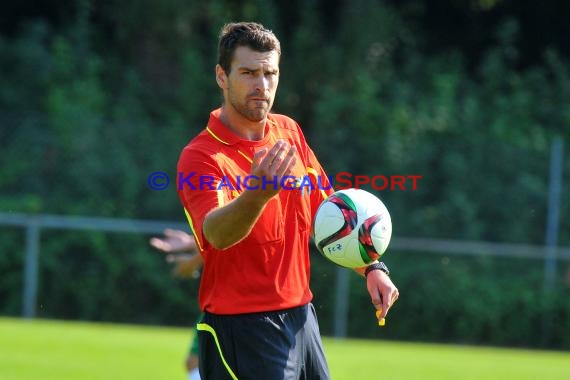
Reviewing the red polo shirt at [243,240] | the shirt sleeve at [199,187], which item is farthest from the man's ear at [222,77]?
the shirt sleeve at [199,187]

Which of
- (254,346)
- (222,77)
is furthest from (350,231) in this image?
(222,77)

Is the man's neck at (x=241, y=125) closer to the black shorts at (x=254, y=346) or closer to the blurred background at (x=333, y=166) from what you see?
the black shorts at (x=254, y=346)

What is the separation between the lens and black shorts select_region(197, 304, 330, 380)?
13.1 feet

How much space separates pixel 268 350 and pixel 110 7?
14.7 m

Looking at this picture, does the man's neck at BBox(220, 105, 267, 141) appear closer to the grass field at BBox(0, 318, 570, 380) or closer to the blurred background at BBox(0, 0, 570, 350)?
the grass field at BBox(0, 318, 570, 380)

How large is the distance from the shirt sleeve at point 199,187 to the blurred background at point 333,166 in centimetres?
952

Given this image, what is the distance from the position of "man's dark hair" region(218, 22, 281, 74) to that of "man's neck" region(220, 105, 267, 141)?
0.19 m

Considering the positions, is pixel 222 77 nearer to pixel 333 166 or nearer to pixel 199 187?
pixel 199 187

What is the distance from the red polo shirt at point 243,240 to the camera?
12.9 ft

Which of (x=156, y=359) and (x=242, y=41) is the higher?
(x=242, y=41)

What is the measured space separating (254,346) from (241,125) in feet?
3.07

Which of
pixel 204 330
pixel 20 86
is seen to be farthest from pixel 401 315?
pixel 204 330

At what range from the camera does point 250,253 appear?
13.1ft

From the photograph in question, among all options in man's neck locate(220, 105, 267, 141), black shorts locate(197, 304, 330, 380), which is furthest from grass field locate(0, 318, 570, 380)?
man's neck locate(220, 105, 267, 141)
